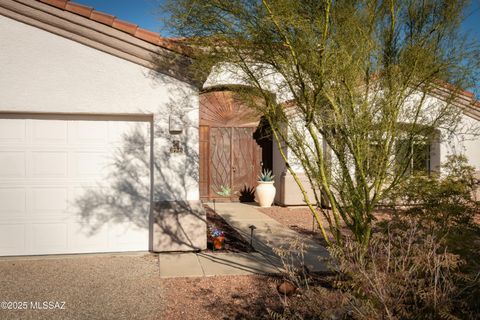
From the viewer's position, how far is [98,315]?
4.20m

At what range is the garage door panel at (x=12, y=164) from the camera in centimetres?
635

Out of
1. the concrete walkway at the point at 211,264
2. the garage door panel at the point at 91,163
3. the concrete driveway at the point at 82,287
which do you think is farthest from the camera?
the garage door panel at the point at 91,163

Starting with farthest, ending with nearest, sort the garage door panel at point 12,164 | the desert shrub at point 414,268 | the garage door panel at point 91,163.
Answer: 1. the garage door panel at point 91,163
2. the garage door panel at point 12,164
3. the desert shrub at point 414,268

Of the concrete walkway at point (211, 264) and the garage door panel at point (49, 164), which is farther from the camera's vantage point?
the garage door panel at point (49, 164)

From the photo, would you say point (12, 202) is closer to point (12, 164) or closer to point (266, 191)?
point (12, 164)

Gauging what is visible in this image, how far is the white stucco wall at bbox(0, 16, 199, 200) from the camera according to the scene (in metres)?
6.20

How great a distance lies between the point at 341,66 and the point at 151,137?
3.52m

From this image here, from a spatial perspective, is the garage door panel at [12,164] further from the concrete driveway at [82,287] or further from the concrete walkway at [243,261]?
the concrete walkway at [243,261]

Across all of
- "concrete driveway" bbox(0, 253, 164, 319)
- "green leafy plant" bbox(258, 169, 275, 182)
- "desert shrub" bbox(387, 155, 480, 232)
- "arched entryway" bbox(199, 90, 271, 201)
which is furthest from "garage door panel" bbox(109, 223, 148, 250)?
"arched entryway" bbox(199, 90, 271, 201)

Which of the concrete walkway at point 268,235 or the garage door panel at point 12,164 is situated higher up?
the garage door panel at point 12,164

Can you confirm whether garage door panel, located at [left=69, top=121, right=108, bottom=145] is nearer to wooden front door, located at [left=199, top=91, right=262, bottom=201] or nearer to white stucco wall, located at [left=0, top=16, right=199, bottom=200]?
white stucco wall, located at [left=0, top=16, right=199, bottom=200]

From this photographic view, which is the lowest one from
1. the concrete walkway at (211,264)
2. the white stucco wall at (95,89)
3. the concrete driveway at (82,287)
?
the concrete driveway at (82,287)

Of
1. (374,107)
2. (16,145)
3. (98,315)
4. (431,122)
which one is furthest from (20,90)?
(431,122)

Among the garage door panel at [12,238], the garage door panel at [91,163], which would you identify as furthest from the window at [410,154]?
the garage door panel at [12,238]
